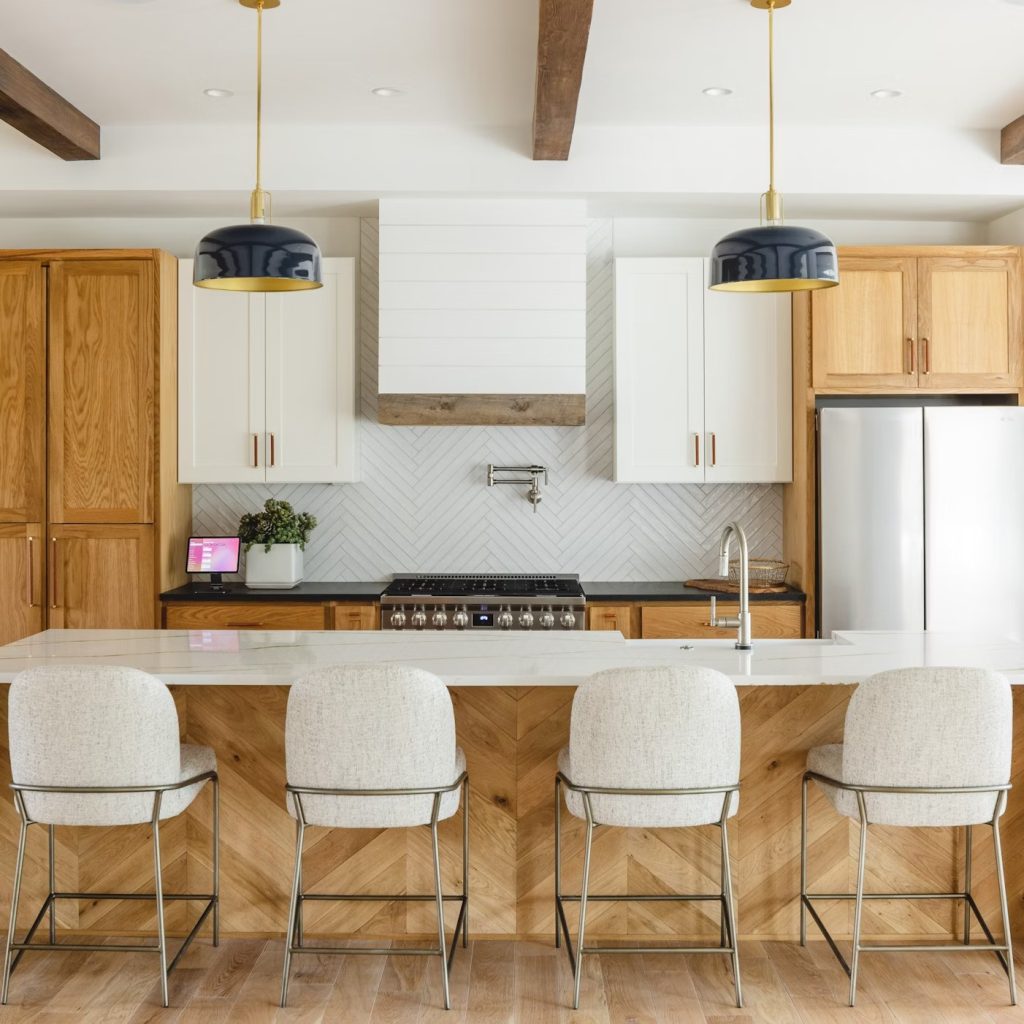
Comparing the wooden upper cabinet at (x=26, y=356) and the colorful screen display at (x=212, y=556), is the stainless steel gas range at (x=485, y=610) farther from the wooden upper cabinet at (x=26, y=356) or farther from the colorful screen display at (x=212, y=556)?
the wooden upper cabinet at (x=26, y=356)

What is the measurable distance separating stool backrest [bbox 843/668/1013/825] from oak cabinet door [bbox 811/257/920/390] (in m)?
2.30

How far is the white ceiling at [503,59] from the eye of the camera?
3479 mm

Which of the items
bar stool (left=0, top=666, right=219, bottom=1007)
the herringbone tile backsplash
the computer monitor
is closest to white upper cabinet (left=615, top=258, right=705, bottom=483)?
the herringbone tile backsplash

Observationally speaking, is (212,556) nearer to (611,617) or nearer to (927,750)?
(611,617)

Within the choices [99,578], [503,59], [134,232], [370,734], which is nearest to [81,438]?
[99,578]

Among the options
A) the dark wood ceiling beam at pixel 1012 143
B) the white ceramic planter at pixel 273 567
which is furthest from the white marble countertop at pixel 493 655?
the dark wood ceiling beam at pixel 1012 143

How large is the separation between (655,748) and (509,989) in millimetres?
820

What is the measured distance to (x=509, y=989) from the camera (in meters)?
2.99

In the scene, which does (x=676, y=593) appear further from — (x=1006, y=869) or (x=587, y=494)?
(x=1006, y=869)

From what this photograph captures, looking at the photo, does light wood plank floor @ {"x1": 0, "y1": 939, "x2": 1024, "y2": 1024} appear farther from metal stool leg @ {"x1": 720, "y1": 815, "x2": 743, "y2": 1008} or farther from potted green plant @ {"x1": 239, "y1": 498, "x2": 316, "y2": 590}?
potted green plant @ {"x1": 239, "y1": 498, "x2": 316, "y2": 590}

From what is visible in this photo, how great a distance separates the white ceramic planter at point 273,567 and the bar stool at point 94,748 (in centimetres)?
218

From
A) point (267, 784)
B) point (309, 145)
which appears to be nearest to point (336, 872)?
point (267, 784)

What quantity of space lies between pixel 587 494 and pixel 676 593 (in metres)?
0.77

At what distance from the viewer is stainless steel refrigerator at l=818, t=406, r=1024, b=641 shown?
4.65 meters
